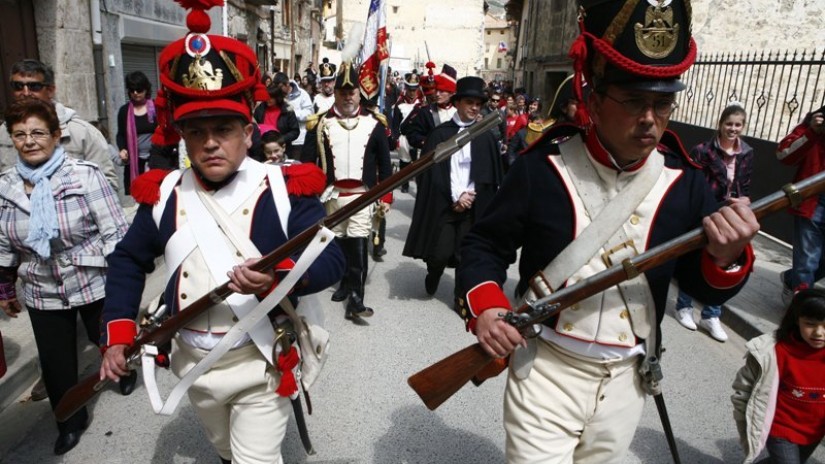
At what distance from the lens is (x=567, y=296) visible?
198 cm


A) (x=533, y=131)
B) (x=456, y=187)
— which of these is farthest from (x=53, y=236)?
(x=533, y=131)

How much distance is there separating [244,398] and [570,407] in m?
1.29

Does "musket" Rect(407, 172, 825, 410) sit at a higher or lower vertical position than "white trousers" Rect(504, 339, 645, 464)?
higher

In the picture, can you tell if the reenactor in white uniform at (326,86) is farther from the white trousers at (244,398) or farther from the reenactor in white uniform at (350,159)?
the white trousers at (244,398)

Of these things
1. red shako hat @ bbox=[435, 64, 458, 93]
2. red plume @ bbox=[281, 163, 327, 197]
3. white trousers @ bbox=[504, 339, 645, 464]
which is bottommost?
white trousers @ bbox=[504, 339, 645, 464]

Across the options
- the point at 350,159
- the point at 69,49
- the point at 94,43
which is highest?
the point at 94,43

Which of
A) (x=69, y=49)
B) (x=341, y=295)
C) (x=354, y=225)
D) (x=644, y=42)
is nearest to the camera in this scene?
(x=644, y=42)

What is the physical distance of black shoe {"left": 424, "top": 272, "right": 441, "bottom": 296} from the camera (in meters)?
6.33

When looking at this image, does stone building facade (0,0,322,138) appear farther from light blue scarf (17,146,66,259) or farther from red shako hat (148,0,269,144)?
red shako hat (148,0,269,144)

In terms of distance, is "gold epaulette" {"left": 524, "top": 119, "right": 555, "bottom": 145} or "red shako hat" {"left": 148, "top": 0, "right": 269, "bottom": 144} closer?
"red shako hat" {"left": 148, "top": 0, "right": 269, "bottom": 144}

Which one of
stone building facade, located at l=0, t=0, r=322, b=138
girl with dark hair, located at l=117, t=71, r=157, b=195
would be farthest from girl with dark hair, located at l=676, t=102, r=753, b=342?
stone building facade, located at l=0, t=0, r=322, b=138

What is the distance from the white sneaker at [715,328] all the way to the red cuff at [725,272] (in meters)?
3.96

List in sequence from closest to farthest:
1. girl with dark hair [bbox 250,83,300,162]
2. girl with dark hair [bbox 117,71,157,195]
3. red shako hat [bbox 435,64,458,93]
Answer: girl with dark hair [bbox 117,71,157,195]
red shako hat [bbox 435,64,458,93]
girl with dark hair [bbox 250,83,300,162]

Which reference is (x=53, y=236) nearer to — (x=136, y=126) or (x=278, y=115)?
(x=136, y=126)
